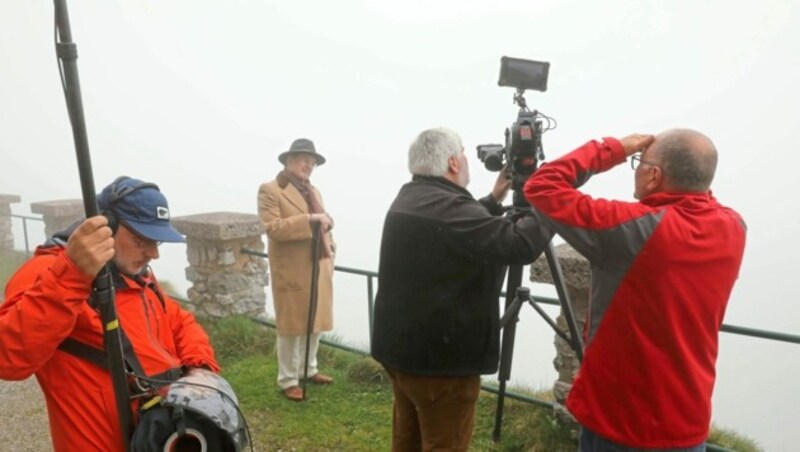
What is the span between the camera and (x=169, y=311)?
1.93 meters

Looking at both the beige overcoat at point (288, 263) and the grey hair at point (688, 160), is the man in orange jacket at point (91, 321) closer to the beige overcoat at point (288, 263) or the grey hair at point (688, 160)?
the grey hair at point (688, 160)

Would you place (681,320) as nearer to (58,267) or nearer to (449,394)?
(449,394)

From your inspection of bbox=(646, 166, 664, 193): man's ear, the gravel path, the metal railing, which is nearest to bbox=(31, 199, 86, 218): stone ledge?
the gravel path

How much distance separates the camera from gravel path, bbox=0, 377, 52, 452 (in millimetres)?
3770

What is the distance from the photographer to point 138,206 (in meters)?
1.67

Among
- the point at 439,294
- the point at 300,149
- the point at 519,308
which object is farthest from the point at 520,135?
the point at 300,149

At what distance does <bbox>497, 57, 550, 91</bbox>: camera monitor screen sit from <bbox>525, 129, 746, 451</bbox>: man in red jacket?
690mm

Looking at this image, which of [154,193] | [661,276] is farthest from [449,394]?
[154,193]

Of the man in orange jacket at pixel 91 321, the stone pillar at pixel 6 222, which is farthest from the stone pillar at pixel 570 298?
the stone pillar at pixel 6 222

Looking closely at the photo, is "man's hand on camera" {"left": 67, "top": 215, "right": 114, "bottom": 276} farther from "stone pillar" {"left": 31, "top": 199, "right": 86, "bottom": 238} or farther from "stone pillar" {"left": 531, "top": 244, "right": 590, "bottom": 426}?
"stone pillar" {"left": 31, "top": 199, "right": 86, "bottom": 238}

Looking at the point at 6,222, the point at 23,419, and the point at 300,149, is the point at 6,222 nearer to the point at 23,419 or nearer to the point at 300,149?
the point at 23,419

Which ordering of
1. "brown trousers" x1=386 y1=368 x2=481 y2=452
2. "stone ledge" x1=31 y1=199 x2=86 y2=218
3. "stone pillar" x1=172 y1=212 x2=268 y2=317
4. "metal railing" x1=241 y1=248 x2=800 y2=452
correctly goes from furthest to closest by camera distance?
"stone ledge" x1=31 y1=199 x2=86 y2=218 → "stone pillar" x1=172 y1=212 x2=268 y2=317 → "metal railing" x1=241 y1=248 x2=800 y2=452 → "brown trousers" x1=386 y1=368 x2=481 y2=452

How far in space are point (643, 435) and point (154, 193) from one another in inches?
68.1

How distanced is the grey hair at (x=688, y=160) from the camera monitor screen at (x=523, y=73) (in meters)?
0.79
